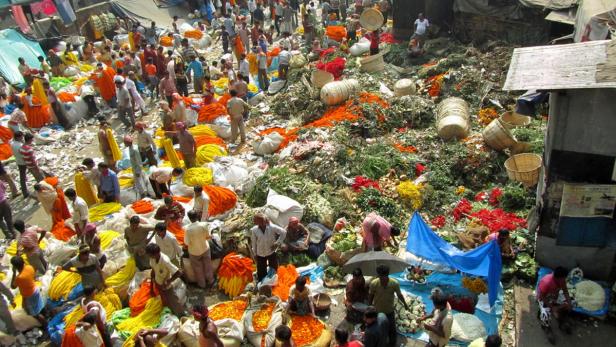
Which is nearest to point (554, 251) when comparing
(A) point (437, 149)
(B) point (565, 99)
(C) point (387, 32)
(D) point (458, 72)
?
(B) point (565, 99)

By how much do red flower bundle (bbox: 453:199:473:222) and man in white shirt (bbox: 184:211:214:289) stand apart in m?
4.18

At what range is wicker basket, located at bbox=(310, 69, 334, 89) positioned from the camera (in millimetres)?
13580

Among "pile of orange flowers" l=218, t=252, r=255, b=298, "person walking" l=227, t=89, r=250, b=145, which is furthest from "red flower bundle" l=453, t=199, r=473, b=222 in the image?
"person walking" l=227, t=89, r=250, b=145

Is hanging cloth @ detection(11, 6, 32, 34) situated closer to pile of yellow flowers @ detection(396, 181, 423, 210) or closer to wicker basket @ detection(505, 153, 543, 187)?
pile of yellow flowers @ detection(396, 181, 423, 210)

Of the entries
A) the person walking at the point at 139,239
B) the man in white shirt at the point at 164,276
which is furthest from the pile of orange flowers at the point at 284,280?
the person walking at the point at 139,239

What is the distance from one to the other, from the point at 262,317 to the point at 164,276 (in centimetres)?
146

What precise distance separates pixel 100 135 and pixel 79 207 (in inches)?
94.4

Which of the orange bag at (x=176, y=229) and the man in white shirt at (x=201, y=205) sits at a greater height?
the man in white shirt at (x=201, y=205)

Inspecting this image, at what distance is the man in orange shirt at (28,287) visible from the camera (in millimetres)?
7105

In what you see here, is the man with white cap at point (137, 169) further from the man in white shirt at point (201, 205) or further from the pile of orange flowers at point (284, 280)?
the pile of orange flowers at point (284, 280)

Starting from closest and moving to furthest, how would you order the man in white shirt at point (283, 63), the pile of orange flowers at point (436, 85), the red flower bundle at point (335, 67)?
1. the pile of orange flowers at point (436, 85)
2. the red flower bundle at point (335, 67)
3. the man in white shirt at point (283, 63)

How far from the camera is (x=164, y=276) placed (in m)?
7.05

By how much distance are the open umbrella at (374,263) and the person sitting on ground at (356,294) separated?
12cm

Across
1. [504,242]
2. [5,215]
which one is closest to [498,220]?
[504,242]
